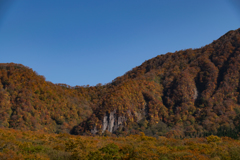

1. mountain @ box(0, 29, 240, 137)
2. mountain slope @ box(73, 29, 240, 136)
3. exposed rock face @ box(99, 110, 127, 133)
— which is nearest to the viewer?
mountain @ box(0, 29, 240, 137)

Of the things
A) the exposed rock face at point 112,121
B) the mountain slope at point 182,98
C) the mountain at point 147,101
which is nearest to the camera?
the mountain at point 147,101

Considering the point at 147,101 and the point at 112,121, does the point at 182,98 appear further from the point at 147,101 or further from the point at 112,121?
the point at 112,121

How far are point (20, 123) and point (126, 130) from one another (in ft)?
129

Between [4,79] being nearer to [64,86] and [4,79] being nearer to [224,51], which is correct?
[64,86]

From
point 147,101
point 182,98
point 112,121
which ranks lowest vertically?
point 112,121

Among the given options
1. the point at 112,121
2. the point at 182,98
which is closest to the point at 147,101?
the point at 182,98

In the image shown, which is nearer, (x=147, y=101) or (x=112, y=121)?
(x=112, y=121)

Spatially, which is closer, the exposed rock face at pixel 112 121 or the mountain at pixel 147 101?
the mountain at pixel 147 101

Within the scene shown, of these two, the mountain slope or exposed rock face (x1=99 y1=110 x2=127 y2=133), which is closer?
exposed rock face (x1=99 y1=110 x2=127 y2=133)

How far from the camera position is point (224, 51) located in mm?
123750

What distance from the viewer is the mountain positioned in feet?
267

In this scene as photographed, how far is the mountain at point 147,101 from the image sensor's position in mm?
81250

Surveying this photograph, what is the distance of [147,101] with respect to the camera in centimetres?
10544

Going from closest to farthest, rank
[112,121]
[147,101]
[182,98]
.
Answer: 1. [112,121]
2. [147,101]
3. [182,98]
